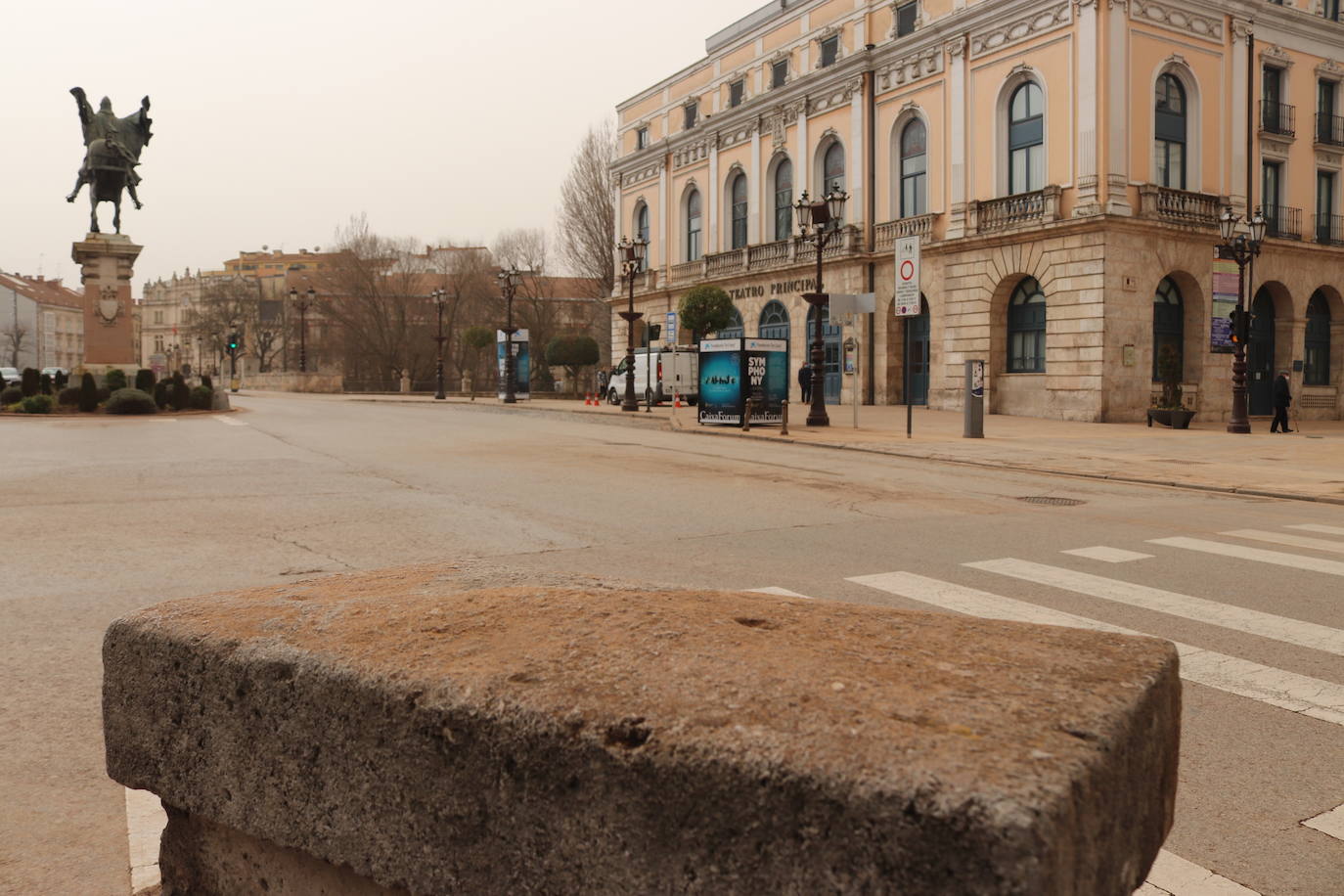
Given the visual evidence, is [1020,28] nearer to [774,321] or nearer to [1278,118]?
[1278,118]

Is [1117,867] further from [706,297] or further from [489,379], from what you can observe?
[489,379]

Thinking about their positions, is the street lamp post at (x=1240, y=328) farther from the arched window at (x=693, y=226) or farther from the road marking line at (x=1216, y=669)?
the arched window at (x=693, y=226)

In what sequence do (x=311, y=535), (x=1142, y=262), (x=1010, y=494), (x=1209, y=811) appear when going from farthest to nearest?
(x=1142, y=262) → (x=1010, y=494) → (x=311, y=535) → (x=1209, y=811)

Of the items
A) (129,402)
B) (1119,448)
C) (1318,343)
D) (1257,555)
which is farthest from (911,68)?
(1257,555)

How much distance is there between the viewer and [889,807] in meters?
1.40

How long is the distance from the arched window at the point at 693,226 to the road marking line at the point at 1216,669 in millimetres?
43775

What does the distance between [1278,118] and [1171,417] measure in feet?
42.2

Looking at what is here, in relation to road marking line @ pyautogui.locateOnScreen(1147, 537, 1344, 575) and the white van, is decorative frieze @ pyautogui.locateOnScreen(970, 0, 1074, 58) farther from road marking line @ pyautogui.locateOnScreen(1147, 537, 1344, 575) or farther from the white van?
road marking line @ pyautogui.locateOnScreen(1147, 537, 1344, 575)

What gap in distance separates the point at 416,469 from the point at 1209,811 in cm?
1217

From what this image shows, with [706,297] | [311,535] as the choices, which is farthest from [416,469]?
[706,297]

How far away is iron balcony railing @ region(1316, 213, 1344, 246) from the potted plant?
978 centimetres

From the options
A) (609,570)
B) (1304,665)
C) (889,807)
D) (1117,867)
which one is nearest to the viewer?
(889,807)

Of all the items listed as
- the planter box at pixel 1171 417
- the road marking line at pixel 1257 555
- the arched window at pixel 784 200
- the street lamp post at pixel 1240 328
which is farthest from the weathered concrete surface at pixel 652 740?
the arched window at pixel 784 200

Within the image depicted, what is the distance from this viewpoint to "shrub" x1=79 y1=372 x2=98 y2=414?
29609 mm
